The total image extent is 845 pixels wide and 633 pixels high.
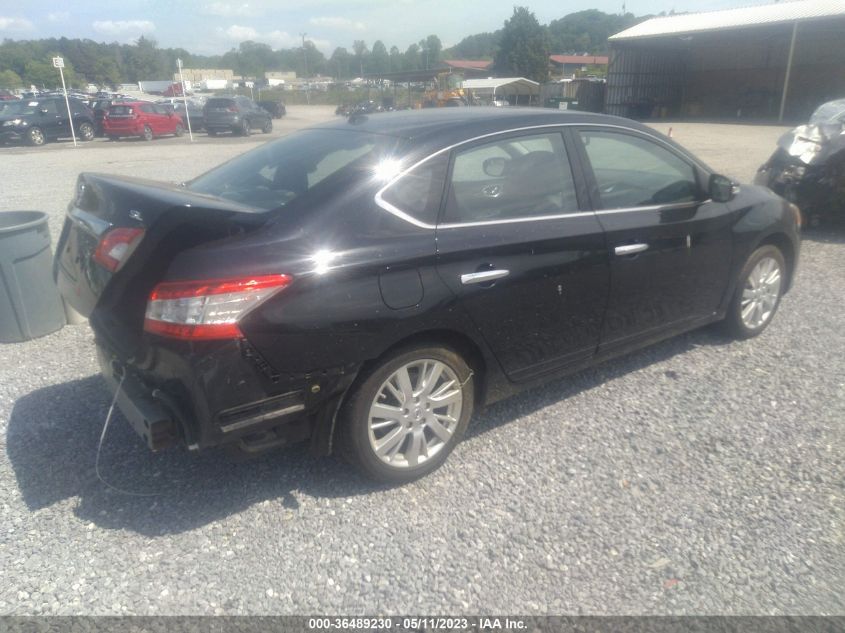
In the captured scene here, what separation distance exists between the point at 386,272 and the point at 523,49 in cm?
8649

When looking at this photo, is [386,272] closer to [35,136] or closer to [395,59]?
[35,136]

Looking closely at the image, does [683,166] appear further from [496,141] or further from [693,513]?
[693,513]

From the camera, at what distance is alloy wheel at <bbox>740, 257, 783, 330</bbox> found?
15.6 ft

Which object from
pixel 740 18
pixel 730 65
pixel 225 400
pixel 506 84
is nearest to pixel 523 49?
pixel 506 84

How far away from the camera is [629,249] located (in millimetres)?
3777

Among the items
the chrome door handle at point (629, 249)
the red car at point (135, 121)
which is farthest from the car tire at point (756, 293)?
the red car at point (135, 121)

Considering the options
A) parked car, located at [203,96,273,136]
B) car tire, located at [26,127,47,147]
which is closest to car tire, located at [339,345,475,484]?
car tire, located at [26,127,47,147]

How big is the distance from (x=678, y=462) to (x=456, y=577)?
147cm

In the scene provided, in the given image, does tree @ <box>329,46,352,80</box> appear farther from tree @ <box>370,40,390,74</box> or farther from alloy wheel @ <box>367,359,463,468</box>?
alloy wheel @ <box>367,359,463,468</box>

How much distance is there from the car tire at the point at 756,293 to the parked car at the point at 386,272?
1.83 ft

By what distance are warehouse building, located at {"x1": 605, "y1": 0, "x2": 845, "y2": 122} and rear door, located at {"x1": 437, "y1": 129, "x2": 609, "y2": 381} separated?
36.4 metres

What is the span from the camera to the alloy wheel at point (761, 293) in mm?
4762

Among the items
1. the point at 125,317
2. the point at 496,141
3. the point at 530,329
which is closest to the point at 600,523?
the point at 530,329

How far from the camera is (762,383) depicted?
14.0 ft
